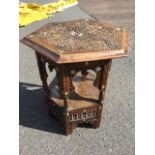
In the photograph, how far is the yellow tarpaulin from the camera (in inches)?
246

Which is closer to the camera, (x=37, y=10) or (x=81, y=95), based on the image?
(x=81, y=95)

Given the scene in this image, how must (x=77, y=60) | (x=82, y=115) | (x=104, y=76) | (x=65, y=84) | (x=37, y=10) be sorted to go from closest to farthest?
(x=77, y=60), (x=65, y=84), (x=104, y=76), (x=82, y=115), (x=37, y=10)

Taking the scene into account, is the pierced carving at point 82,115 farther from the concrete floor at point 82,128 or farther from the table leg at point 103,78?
the concrete floor at point 82,128

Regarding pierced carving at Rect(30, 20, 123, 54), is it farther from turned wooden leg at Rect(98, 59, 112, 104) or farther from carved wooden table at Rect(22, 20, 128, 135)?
turned wooden leg at Rect(98, 59, 112, 104)

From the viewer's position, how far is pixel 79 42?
272cm

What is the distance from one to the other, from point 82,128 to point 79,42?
3.35ft

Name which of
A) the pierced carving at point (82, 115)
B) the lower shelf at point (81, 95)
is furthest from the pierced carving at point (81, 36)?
the pierced carving at point (82, 115)

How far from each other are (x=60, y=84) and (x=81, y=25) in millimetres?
720

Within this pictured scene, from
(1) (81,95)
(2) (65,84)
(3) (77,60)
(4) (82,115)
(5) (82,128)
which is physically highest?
(3) (77,60)

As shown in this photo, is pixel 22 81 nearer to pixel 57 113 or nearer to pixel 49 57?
pixel 57 113

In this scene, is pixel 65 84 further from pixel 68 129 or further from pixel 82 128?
pixel 82 128

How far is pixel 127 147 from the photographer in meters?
3.03

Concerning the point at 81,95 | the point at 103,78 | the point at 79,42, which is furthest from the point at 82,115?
the point at 79,42

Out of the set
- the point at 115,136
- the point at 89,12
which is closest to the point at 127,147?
the point at 115,136
